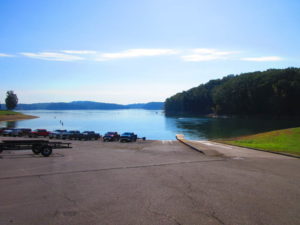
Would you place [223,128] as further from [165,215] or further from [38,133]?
[165,215]

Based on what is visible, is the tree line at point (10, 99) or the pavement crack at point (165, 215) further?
the tree line at point (10, 99)

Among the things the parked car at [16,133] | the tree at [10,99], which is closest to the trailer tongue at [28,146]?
the parked car at [16,133]

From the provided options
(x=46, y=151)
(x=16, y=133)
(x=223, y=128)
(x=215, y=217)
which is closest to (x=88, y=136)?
(x=16, y=133)

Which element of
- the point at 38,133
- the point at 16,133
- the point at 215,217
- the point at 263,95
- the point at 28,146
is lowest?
the point at 38,133

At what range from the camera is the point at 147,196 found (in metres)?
8.59

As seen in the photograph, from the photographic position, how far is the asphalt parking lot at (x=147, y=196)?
6.79m

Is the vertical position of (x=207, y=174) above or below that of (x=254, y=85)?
→ below

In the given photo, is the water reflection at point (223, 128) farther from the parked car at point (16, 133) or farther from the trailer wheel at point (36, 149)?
the trailer wheel at point (36, 149)

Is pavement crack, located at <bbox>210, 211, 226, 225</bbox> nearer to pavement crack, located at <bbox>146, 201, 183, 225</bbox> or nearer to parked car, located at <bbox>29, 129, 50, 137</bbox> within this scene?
pavement crack, located at <bbox>146, 201, 183, 225</bbox>

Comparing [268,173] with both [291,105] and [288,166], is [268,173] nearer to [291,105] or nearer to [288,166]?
[288,166]

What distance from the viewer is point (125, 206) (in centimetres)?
760

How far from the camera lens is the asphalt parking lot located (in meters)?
6.79

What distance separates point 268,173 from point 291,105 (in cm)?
13829

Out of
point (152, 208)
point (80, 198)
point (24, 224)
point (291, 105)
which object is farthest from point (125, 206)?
point (291, 105)
